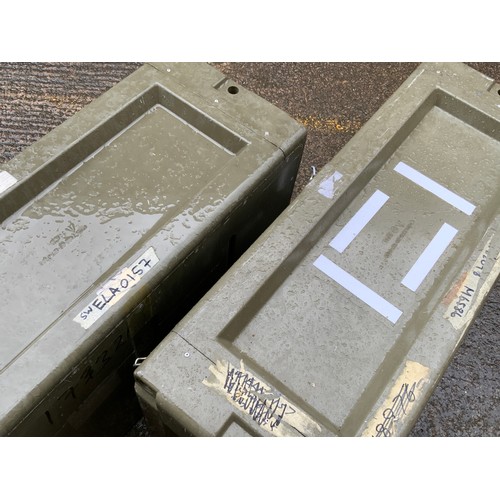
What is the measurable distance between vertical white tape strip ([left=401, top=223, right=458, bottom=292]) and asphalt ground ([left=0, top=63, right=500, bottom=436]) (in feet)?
1.52

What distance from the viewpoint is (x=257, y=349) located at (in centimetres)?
93

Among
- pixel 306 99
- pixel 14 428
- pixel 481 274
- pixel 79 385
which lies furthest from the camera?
pixel 306 99

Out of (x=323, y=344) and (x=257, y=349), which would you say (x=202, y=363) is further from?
(x=323, y=344)

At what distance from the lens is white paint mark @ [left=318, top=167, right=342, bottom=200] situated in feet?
3.42

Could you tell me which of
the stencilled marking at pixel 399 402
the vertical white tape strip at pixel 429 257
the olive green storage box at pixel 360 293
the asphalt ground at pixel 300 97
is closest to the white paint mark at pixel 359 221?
the olive green storage box at pixel 360 293

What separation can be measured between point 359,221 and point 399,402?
1.22 ft

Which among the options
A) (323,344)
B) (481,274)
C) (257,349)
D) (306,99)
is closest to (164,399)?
(257,349)

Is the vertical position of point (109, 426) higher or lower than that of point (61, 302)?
lower

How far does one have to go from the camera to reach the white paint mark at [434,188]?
1114 millimetres

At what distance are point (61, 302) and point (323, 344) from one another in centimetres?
47

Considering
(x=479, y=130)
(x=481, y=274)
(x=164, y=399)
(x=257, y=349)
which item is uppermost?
(x=479, y=130)

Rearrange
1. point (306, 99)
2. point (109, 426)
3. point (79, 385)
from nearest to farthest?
point (79, 385), point (109, 426), point (306, 99)

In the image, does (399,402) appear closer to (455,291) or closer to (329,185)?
(455,291)

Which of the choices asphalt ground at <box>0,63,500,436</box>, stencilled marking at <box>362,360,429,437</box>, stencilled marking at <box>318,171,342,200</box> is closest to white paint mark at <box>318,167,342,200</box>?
stencilled marking at <box>318,171,342,200</box>
